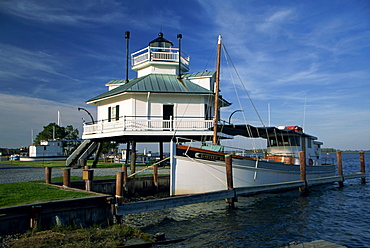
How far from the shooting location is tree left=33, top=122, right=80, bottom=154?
65.2 m

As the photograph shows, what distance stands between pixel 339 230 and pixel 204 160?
6.99 metres

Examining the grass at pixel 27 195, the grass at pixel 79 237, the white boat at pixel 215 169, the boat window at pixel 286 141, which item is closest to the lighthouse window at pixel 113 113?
the white boat at pixel 215 169

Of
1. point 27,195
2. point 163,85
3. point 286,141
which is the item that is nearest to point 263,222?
point 27,195

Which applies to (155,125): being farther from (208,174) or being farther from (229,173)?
(229,173)

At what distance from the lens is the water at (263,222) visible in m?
10.9

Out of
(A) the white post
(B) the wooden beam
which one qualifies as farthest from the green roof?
(B) the wooden beam

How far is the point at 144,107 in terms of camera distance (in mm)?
24922

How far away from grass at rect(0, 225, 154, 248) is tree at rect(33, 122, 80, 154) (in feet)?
190

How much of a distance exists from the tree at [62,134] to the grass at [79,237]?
57804mm

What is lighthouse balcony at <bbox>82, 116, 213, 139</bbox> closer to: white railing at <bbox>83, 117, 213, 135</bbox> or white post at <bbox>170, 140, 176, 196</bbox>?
white railing at <bbox>83, 117, 213, 135</bbox>

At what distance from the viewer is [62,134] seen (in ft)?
216

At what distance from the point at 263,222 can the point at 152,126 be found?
12445mm

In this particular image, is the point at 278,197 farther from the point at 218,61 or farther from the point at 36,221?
the point at 36,221

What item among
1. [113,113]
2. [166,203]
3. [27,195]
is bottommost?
[166,203]
